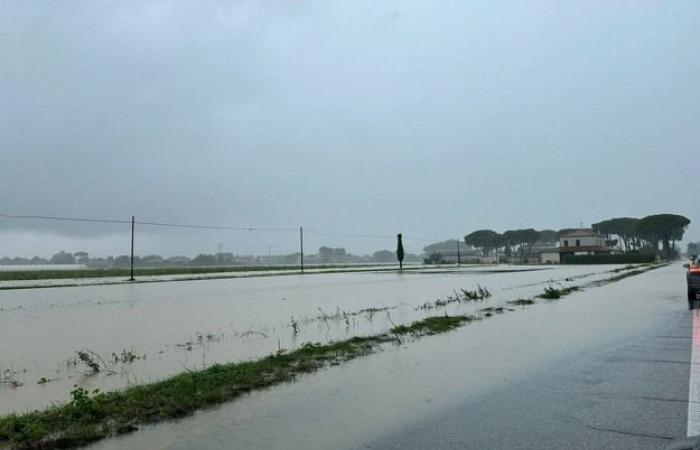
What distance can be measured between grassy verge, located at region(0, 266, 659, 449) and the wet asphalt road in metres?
2.59

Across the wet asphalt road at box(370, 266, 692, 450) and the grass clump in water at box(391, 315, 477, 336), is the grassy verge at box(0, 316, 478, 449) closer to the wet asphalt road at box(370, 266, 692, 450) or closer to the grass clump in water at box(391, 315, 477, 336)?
the wet asphalt road at box(370, 266, 692, 450)

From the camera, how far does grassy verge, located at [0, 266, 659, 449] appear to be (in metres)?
5.77

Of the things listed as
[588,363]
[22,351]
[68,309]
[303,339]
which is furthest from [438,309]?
[68,309]

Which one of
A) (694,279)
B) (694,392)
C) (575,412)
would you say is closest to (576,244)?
(694,279)

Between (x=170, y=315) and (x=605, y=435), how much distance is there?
15.9m

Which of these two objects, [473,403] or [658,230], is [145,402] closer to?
[473,403]

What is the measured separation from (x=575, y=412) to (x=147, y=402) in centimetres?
481

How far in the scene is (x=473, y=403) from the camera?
6.84 metres

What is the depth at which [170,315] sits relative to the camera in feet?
62.6

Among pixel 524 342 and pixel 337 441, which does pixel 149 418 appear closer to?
pixel 337 441

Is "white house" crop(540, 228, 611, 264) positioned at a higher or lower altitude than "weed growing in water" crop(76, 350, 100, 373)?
higher

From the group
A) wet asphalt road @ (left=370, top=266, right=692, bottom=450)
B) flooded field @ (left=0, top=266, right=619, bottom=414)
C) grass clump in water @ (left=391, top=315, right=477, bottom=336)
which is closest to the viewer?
wet asphalt road @ (left=370, top=266, right=692, bottom=450)

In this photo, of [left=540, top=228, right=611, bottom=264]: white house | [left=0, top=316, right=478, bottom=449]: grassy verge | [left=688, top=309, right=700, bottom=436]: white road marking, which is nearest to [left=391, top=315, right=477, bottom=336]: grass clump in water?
[left=0, top=316, right=478, bottom=449]: grassy verge

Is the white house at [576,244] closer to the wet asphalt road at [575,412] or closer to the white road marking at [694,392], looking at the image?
the white road marking at [694,392]
